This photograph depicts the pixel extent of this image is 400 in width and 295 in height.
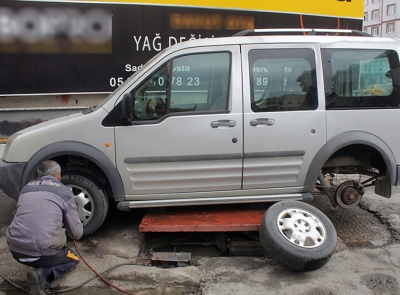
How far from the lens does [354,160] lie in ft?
15.6

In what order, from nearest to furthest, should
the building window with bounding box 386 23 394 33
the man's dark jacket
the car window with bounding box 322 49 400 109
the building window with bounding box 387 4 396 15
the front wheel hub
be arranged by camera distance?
the man's dark jacket
the car window with bounding box 322 49 400 109
the front wheel hub
the building window with bounding box 386 23 394 33
the building window with bounding box 387 4 396 15

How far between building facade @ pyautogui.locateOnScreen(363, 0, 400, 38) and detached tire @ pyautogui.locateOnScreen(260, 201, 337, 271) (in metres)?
50.5

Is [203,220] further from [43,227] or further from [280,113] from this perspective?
[43,227]

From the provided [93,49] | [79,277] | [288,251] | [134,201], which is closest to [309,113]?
[288,251]

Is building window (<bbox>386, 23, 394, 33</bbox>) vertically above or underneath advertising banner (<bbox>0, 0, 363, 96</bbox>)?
above

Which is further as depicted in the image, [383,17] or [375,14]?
[375,14]

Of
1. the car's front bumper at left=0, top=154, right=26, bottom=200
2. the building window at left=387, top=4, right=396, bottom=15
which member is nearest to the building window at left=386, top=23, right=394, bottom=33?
the building window at left=387, top=4, right=396, bottom=15

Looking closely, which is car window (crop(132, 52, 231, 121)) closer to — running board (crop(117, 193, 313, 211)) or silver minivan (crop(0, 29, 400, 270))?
silver minivan (crop(0, 29, 400, 270))

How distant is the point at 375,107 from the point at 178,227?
255 centimetres

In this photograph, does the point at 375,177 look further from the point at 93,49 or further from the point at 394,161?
the point at 93,49

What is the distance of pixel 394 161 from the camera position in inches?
178

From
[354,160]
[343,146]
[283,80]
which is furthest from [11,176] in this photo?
[354,160]

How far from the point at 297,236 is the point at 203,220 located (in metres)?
1.04

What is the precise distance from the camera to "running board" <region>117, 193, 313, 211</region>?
4.31 metres
